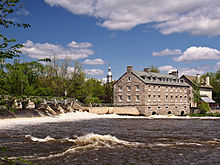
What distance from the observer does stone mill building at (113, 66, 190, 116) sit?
59469 millimetres

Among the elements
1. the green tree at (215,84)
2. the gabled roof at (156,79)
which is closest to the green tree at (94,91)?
the gabled roof at (156,79)

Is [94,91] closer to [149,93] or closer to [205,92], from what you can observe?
[149,93]

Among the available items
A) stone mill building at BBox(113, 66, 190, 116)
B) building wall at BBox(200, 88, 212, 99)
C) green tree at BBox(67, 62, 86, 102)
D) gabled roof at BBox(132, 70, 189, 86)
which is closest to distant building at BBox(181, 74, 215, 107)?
building wall at BBox(200, 88, 212, 99)

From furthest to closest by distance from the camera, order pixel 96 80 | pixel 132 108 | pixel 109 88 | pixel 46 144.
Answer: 1. pixel 96 80
2. pixel 109 88
3. pixel 132 108
4. pixel 46 144

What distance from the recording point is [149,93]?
2360 inches

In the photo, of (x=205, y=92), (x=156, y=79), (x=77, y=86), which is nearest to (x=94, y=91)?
(x=77, y=86)

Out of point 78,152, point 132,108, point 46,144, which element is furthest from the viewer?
point 132,108

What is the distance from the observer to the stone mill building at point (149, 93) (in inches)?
2341

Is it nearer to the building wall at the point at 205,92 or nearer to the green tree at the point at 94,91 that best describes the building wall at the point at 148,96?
the green tree at the point at 94,91

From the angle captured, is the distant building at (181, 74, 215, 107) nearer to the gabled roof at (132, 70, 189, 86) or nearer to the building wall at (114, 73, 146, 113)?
the gabled roof at (132, 70, 189, 86)

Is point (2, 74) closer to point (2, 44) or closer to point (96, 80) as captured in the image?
point (2, 44)

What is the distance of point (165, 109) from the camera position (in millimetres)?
63844

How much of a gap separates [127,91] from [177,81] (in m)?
17.0

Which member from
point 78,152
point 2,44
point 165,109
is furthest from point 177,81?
point 2,44
